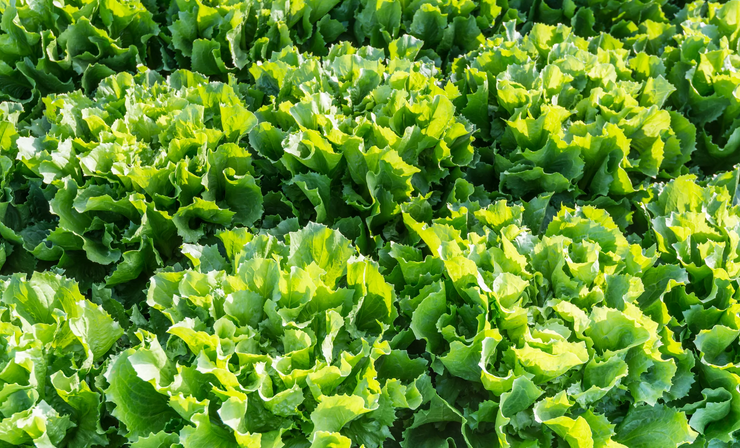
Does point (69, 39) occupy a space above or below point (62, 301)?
above

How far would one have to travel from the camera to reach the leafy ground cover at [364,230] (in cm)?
284

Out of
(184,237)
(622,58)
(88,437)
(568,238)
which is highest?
(622,58)

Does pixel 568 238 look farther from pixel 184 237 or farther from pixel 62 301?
pixel 62 301

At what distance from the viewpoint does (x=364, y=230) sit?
3986mm

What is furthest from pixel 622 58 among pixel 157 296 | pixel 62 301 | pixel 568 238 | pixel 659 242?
pixel 62 301

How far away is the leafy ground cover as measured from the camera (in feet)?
9.30

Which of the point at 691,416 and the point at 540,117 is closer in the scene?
the point at 691,416

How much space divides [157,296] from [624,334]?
7.60 ft

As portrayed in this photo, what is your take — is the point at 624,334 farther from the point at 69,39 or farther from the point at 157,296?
the point at 69,39

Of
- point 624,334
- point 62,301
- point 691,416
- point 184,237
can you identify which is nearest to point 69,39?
point 184,237

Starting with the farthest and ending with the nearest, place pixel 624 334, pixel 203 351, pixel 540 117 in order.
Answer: pixel 540 117
pixel 624 334
pixel 203 351

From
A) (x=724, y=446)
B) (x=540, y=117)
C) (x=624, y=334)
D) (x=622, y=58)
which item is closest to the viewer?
(x=624, y=334)

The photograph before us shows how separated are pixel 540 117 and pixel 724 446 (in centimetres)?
216

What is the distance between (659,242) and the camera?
11.8 feet
